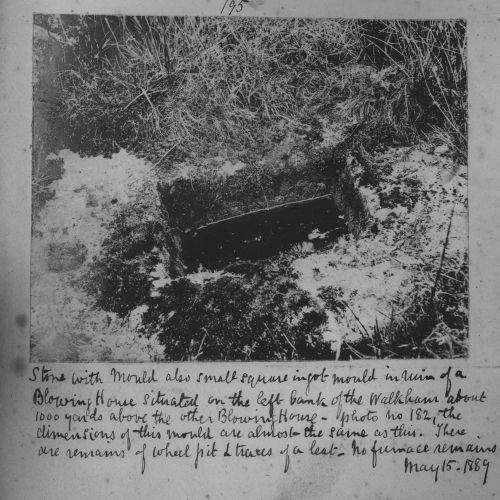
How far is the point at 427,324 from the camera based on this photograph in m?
1.04

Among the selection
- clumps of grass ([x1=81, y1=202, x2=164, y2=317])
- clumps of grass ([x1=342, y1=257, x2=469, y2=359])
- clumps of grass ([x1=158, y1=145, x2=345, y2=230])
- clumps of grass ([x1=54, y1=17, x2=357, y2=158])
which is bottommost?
clumps of grass ([x1=342, y1=257, x2=469, y2=359])

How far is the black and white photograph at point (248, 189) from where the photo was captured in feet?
3.38

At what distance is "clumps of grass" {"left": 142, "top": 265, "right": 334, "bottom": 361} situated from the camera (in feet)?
3.37

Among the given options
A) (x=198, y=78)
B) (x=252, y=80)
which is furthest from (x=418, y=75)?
(x=198, y=78)

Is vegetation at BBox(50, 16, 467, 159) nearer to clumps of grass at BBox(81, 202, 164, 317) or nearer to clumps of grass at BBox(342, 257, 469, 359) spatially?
clumps of grass at BBox(81, 202, 164, 317)

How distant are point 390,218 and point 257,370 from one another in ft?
1.43

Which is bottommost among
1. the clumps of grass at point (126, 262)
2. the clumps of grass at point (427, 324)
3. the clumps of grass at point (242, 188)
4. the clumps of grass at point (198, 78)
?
the clumps of grass at point (427, 324)

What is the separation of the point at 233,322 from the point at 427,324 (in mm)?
415

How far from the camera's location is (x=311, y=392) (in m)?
1.04

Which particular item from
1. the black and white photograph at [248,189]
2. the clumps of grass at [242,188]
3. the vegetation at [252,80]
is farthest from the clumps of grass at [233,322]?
the vegetation at [252,80]

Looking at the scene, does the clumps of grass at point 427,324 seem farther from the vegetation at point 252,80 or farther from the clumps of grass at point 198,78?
the clumps of grass at point 198,78

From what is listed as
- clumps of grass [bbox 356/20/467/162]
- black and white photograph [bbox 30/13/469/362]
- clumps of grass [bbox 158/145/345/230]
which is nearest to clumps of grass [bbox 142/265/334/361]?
black and white photograph [bbox 30/13/469/362]

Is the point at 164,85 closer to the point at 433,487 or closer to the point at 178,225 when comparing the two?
the point at 178,225

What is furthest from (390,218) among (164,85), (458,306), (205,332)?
(164,85)
